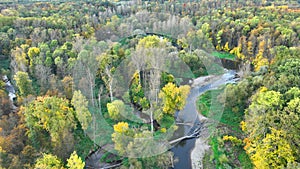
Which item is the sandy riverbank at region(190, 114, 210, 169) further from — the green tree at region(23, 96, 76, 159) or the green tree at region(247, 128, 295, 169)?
the green tree at region(23, 96, 76, 159)

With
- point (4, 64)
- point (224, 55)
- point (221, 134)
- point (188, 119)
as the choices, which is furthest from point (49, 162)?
point (224, 55)

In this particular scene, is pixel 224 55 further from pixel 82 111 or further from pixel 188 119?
pixel 82 111

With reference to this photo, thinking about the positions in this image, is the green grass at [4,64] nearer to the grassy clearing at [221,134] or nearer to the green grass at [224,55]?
the grassy clearing at [221,134]

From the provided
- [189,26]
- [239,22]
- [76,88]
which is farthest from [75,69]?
[239,22]

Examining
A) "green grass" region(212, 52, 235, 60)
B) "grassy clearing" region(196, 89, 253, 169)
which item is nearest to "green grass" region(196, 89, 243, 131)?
"grassy clearing" region(196, 89, 253, 169)

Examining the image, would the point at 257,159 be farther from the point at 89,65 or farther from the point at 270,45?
the point at 270,45
